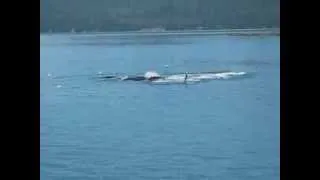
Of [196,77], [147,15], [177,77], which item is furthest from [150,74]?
[147,15]

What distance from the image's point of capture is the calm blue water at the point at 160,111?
2553 mm

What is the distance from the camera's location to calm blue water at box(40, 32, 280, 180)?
2553 mm

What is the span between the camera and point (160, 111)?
135 inches

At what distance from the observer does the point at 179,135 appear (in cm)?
302

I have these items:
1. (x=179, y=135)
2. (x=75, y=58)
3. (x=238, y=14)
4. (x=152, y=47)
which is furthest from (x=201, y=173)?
(x=75, y=58)

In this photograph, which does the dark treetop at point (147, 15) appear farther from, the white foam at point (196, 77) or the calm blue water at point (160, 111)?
the white foam at point (196, 77)

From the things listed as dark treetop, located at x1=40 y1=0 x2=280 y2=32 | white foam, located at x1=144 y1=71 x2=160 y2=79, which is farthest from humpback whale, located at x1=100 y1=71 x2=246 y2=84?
dark treetop, located at x1=40 y1=0 x2=280 y2=32

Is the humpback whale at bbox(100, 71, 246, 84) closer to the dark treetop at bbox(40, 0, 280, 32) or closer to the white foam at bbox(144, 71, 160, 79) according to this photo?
the white foam at bbox(144, 71, 160, 79)

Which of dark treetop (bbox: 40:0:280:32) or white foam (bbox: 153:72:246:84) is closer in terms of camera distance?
dark treetop (bbox: 40:0:280:32)

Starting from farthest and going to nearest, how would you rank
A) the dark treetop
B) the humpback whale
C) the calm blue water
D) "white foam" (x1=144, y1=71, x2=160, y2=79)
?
"white foam" (x1=144, y1=71, x2=160, y2=79) < the humpback whale < the calm blue water < the dark treetop

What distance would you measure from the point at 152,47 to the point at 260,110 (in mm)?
893

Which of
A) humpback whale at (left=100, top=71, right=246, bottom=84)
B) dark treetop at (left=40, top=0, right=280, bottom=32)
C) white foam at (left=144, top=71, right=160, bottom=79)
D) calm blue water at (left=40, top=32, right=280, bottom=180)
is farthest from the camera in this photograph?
white foam at (left=144, top=71, right=160, bottom=79)

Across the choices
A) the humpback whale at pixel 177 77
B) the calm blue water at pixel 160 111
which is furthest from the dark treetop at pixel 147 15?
the humpback whale at pixel 177 77

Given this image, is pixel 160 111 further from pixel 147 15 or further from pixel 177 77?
pixel 147 15
